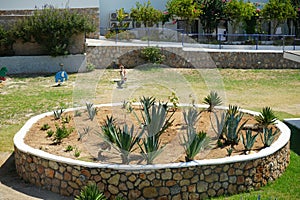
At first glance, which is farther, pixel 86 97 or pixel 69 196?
pixel 86 97

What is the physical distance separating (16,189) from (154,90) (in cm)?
930

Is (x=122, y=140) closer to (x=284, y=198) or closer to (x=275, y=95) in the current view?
(x=284, y=198)

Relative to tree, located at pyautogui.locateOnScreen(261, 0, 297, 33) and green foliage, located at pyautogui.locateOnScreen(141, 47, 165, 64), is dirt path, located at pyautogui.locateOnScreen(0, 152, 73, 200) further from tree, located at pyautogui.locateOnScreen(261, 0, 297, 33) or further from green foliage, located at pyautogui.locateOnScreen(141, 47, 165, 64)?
tree, located at pyautogui.locateOnScreen(261, 0, 297, 33)

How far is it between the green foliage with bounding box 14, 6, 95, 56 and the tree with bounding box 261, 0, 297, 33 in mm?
11695

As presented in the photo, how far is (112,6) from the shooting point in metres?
30.2

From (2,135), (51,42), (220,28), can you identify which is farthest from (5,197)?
(220,28)

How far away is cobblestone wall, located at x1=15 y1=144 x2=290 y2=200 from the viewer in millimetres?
6586

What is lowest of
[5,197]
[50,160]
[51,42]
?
[5,197]

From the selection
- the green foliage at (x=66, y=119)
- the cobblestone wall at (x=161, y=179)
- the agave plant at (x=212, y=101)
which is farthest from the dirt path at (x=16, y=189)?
the agave plant at (x=212, y=101)

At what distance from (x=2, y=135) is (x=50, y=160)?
12.4 ft

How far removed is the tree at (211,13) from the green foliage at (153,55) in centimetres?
668

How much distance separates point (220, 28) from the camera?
29.0m

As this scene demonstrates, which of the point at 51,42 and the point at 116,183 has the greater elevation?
the point at 51,42

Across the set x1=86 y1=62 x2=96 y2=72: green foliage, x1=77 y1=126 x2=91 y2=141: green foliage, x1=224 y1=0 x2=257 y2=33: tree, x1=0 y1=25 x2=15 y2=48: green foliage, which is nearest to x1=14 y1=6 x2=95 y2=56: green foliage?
x1=0 y1=25 x2=15 y2=48: green foliage
